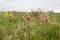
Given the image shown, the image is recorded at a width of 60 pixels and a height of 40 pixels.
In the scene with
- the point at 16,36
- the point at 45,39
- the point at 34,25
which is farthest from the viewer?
the point at 34,25

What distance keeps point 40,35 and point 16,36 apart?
78 cm

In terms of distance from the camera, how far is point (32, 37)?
15.1 feet

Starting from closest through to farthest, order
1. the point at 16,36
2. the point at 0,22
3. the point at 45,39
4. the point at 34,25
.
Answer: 1. the point at 16,36
2. the point at 45,39
3. the point at 34,25
4. the point at 0,22

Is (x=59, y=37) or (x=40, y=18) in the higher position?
(x=40, y=18)

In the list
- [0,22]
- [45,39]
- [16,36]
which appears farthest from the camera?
[0,22]

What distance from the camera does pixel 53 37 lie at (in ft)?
16.6

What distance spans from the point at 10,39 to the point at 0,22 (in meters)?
1.96

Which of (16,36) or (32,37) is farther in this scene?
(32,37)

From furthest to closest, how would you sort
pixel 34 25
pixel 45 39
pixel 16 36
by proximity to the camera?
1. pixel 34 25
2. pixel 45 39
3. pixel 16 36

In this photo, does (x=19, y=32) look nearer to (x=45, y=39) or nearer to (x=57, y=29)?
(x=45, y=39)

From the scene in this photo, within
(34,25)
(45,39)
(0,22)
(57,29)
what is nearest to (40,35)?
(45,39)

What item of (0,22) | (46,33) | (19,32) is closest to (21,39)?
(19,32)

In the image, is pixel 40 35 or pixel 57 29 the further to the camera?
pixel 57 29

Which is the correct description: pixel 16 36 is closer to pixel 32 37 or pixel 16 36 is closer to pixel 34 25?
Answer: pixel 32 37
